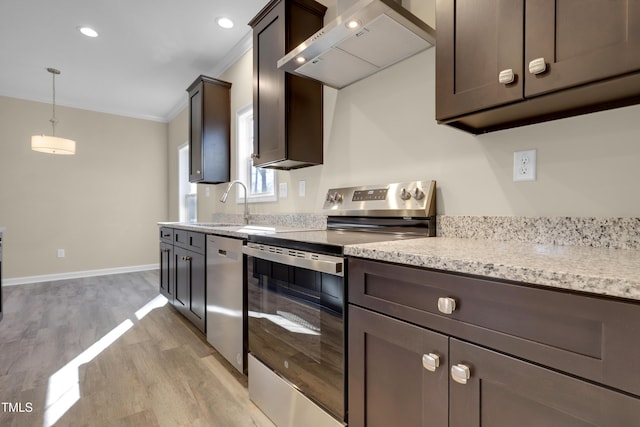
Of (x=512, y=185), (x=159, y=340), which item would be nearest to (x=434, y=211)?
(x=512, y=185)

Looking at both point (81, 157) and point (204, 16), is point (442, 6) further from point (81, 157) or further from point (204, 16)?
point (81, 157)

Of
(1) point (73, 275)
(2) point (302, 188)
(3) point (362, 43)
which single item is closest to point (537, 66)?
(3) point (362, 43)

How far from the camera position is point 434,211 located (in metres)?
1.44

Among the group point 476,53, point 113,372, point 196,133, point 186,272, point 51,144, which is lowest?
point 113,372

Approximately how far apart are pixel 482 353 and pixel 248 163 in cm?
288

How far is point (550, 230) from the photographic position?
110cm

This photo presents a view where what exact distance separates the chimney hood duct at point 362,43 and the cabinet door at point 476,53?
0.80 ft

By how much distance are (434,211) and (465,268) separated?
737 millimetres

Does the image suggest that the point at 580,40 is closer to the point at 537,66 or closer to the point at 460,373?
the point at 537,66

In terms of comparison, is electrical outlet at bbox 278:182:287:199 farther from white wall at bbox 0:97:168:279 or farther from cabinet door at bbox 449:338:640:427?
white wall at bbox 0:97:168:279

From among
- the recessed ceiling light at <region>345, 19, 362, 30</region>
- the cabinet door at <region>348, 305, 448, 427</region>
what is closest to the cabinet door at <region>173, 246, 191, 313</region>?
the cabinet door at <region>348, 305, 448, 427</region>

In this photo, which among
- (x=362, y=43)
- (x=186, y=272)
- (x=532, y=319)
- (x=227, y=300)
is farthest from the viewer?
(x=186, y=272)

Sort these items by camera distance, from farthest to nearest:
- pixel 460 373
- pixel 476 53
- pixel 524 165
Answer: pixel 524 165 < pixel 476 53 < pixel 460 373

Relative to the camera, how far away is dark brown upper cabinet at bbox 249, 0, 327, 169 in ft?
6.65
